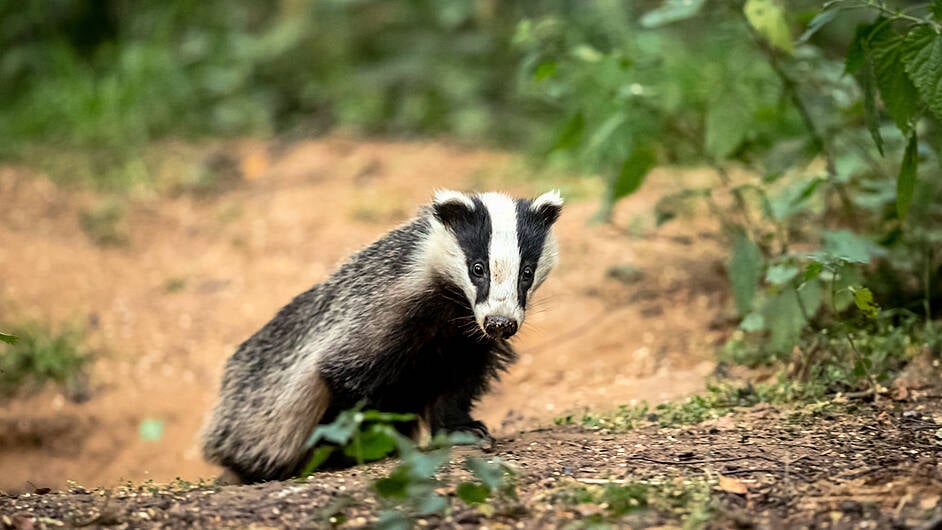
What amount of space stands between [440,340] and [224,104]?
6.46 metres

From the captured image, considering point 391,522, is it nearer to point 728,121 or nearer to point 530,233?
point 530,233

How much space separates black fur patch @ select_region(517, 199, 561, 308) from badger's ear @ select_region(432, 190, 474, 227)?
0.23m

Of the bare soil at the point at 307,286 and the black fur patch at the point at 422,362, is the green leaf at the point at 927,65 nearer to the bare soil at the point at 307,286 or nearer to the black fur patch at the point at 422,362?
the bare soil at the point at 307,286

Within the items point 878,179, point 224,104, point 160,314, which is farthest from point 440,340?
point 224,104

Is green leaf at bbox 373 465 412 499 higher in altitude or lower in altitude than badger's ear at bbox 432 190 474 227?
lower

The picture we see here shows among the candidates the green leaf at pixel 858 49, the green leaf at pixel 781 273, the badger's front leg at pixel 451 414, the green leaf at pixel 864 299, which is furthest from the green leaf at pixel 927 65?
the badger's front leg at pixel 451 414

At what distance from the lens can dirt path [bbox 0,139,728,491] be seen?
5.72 metres

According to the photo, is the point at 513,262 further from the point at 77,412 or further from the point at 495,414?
the point at 77,412

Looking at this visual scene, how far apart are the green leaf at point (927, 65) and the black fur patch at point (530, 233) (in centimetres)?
151

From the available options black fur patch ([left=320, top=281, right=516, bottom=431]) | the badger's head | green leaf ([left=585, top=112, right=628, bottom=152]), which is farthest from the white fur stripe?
green leaf ([left=585, top=112, right=628, bottom=152])

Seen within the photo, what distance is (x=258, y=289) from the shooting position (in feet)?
23.7

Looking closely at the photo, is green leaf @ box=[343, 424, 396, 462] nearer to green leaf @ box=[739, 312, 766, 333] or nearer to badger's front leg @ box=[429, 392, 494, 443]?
badger's front leg @ box=[429, 392, 494, 443]

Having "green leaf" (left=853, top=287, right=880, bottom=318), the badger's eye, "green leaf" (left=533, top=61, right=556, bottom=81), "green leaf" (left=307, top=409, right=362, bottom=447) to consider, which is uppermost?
"green leaf" (left=533, top=61, right=556, bottom=81)

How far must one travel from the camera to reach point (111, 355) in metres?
6.60
